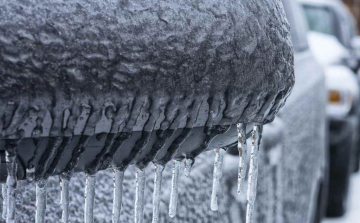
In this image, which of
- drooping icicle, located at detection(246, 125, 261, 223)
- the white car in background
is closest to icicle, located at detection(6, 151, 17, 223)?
drooping icicle, located at detection(246, 125, 261, 223)

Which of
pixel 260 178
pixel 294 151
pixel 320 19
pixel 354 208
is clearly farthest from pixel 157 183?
pixel 320 19

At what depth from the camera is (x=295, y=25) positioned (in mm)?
2863

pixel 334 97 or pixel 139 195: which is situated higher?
pixel 334 97

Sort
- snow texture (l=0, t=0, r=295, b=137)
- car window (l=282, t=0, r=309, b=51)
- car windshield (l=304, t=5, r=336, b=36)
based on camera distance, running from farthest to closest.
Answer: car windshield (l=304, t=5, r=336, b=36) < car window (l=282, t=0, r=309, b=51) < snow texture (l=0, t=0, r=295, b=137)

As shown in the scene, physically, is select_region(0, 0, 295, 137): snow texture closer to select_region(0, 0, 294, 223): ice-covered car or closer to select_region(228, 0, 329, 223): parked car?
select_region(0, 0, 294, 223): ice-covered car

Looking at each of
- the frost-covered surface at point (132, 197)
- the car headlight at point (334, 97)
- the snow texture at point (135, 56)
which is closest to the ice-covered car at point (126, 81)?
the snow texture at point (135, 56)

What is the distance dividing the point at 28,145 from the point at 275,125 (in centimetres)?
115

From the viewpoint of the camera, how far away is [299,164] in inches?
81.7

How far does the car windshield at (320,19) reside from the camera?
6.52 m

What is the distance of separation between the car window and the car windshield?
3347 mm

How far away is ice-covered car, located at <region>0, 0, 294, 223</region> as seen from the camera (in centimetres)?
53

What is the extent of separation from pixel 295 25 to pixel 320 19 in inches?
152

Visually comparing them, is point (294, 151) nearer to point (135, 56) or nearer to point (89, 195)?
point (89, 195)

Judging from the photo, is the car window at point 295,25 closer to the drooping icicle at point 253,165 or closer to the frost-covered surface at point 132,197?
the frost-covered surface at point 132,197
